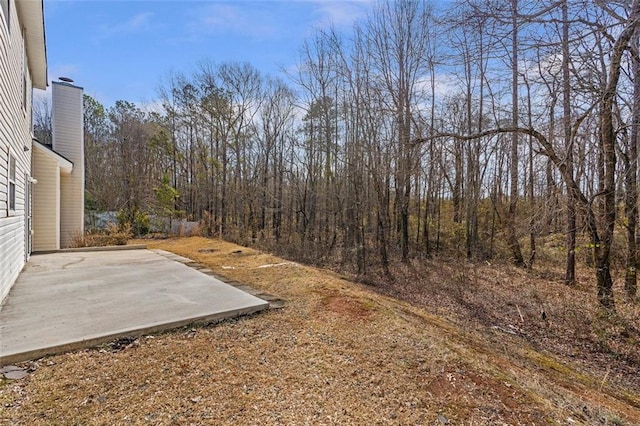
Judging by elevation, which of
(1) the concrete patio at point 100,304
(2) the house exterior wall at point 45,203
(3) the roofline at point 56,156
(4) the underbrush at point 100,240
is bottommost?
(1) the concrete patio at point 100,304

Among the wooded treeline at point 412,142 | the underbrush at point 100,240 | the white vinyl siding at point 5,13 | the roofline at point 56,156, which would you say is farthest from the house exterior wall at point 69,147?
the white vinyl siding at point 5,13

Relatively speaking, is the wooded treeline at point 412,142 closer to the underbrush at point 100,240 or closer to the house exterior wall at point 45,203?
the underbrush at point 100,240

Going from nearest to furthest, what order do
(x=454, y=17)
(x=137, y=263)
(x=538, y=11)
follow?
(x=538, y=11) < (x=454, y=17) < (x=137, y=263)

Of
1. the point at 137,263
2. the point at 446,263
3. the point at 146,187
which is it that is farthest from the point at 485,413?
the point at 146,187

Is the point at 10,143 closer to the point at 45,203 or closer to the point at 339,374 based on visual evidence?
the point at 45,203

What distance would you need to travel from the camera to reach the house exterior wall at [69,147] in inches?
364

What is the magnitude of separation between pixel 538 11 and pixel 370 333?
4.40 m

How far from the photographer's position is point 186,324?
11.2ft

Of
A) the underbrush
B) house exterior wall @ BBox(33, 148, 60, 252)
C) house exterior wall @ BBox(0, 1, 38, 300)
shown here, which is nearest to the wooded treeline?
the underbrush

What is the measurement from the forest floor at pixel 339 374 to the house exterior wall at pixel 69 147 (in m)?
7.86

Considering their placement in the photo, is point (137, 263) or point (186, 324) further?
point (137, 263)

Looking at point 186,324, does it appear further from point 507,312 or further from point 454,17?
point 507,312

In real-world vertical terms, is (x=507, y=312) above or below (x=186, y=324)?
below

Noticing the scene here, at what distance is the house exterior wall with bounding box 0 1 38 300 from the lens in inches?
149
